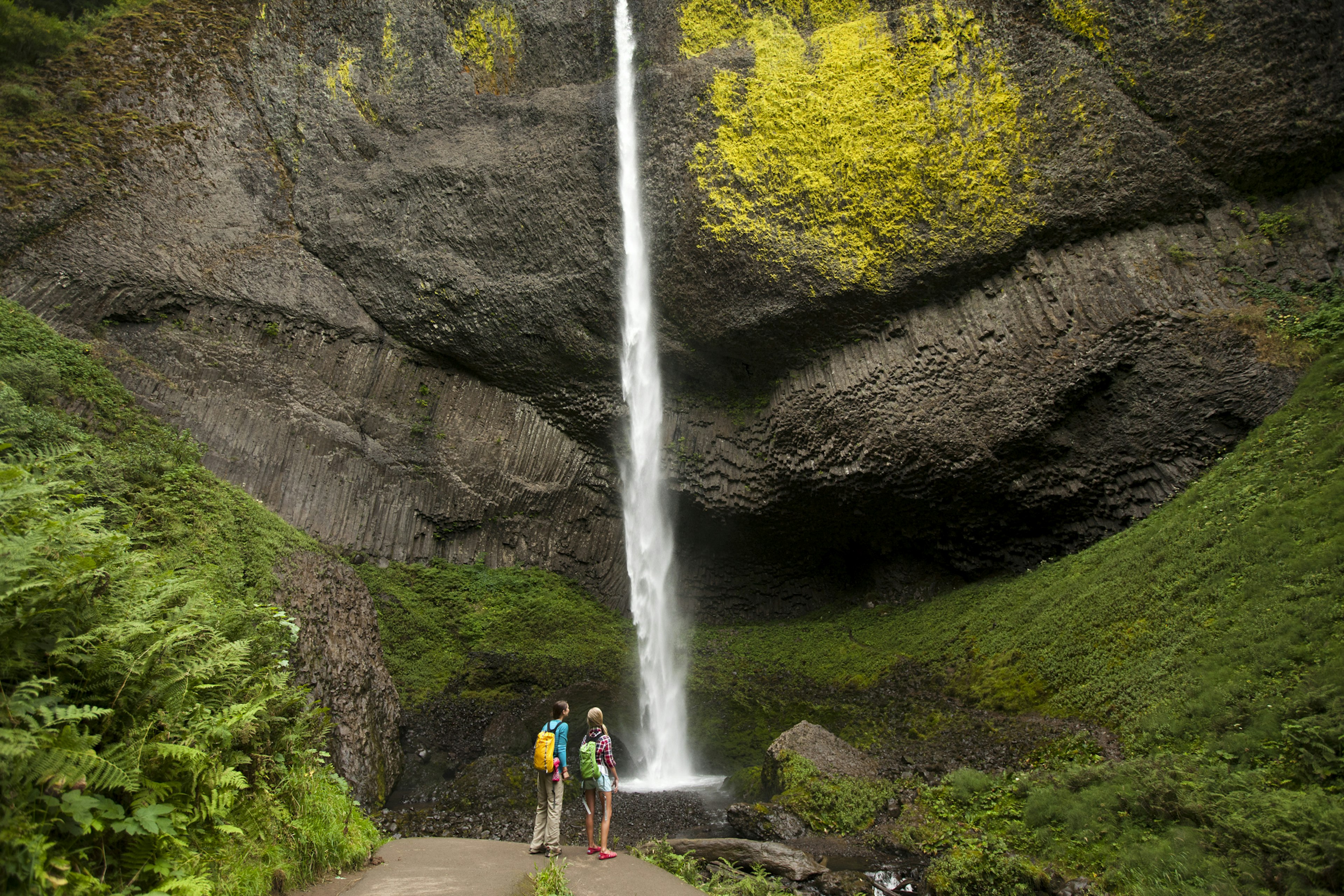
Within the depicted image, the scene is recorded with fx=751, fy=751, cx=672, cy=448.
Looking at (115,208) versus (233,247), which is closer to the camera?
(115,208)

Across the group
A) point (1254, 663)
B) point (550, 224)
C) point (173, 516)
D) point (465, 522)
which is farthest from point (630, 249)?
point (1254, 663)

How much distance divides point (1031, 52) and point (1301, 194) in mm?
5419

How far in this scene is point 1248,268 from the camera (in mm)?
13344

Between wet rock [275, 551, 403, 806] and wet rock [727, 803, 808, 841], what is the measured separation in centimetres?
426

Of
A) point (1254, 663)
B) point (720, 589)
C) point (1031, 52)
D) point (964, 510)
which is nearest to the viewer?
point (1254, 663)

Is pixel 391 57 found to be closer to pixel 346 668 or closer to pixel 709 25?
pixel 709 25

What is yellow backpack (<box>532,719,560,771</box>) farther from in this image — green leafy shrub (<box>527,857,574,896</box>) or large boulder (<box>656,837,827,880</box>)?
large boulder (<box>656,837,827,880</box>)

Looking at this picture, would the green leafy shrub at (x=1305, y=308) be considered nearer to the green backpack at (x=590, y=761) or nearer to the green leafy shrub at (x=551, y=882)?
the green backpack at (x=590, y=761)

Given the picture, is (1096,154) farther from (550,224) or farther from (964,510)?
(550,224)

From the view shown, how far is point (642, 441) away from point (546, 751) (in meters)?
11.1

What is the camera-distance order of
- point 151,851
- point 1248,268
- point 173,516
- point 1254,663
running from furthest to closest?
point 1248,268
point 173,516
point 1254,663
point 151,851

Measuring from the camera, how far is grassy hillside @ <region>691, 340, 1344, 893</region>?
17.5ft

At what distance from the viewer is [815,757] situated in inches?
376

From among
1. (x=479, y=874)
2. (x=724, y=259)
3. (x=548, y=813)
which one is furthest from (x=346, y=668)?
(x=724, y=259)
